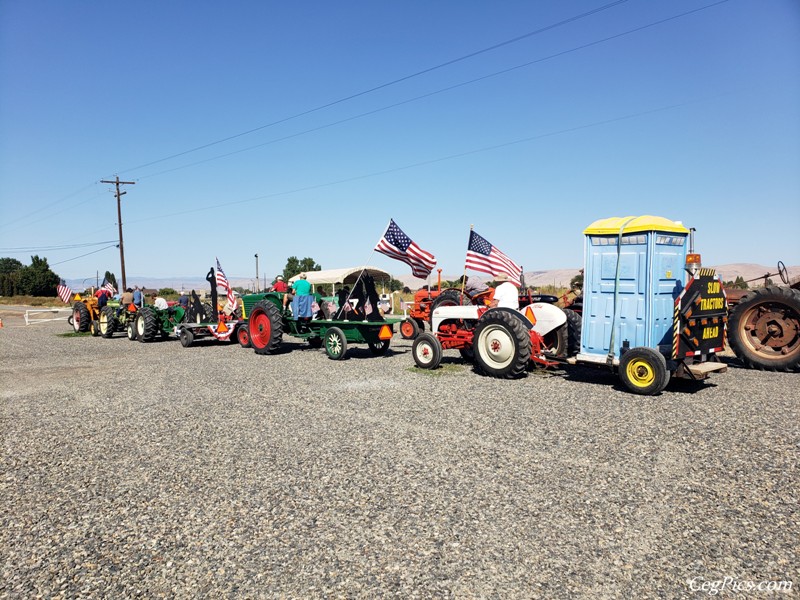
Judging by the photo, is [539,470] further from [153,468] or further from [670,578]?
[153,468]

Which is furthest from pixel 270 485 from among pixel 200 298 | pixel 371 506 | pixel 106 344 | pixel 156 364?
pixel 106 344

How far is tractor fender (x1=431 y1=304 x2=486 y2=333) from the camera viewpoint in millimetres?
9758

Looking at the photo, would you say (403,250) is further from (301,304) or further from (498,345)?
(498,345)

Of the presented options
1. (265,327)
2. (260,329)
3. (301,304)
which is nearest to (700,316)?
(301,304)

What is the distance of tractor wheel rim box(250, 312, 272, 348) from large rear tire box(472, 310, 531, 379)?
5636 mm

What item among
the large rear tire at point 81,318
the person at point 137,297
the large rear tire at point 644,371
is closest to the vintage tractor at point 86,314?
the large rear tire at point 81,318

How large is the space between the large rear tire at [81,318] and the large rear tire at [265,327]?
1024cm

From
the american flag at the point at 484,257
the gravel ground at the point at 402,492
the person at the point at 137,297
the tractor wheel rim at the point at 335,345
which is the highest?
the american flag at the point at 484,257

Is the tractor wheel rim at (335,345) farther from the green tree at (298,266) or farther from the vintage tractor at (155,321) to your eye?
the green tree at (298,266)

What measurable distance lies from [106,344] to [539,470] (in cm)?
1502

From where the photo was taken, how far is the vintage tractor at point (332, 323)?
11320 mm

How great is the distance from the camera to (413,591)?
9.28 feet

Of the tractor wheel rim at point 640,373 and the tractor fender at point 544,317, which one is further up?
the tractor fender at point 544,317

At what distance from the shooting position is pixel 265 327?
12.5 metres
